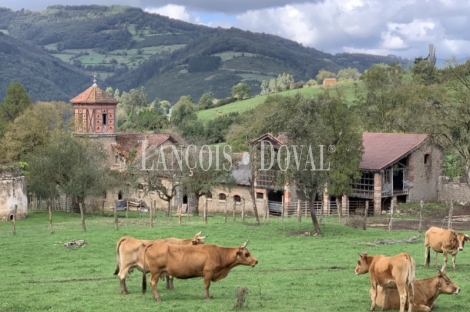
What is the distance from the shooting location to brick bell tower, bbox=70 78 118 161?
6506cm

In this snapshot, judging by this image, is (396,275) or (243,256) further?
(243,256)

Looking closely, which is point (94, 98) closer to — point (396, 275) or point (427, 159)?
point (427, 159)

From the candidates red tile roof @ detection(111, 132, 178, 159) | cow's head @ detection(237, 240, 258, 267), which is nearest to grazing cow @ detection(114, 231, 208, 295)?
cow's head @ detection(237, 240, 258, 267)

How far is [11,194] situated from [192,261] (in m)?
32.7

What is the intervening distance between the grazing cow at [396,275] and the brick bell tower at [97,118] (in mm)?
50600

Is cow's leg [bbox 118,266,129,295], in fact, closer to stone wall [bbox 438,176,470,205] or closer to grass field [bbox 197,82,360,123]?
stone wall [bbox 438,176,470,205]

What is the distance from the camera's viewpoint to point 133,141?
220ft

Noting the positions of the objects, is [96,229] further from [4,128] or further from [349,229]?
[4,128]

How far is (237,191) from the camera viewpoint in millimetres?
57188

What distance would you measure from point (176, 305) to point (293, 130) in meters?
18.1

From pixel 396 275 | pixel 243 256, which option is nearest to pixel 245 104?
pixel 243 256

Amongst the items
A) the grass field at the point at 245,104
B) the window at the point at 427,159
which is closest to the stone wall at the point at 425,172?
the window at the point at 427,159

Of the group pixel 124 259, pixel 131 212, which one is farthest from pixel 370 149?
pixel 124 259

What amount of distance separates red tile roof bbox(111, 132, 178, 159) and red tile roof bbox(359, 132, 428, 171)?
1973 centimetres
